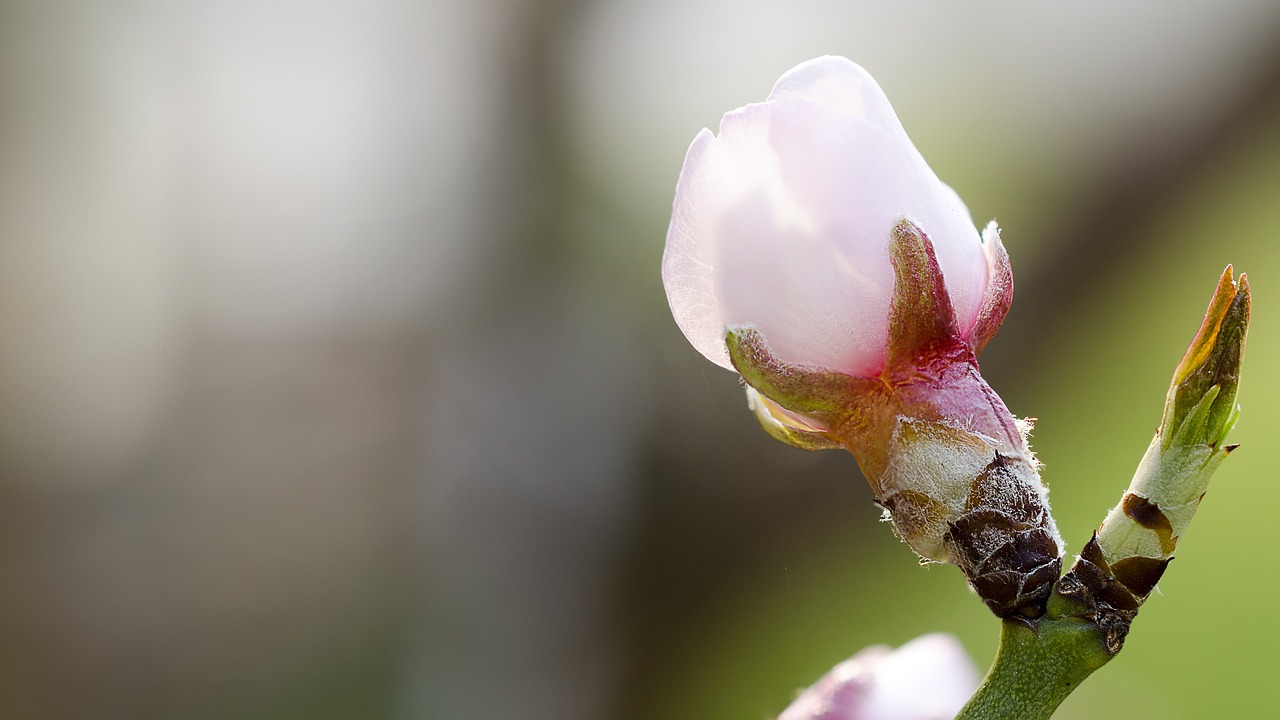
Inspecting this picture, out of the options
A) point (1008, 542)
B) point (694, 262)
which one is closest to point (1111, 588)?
point (1008, 542)

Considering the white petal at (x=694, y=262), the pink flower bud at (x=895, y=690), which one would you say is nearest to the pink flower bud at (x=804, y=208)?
the white petal at (x=694, y=262)

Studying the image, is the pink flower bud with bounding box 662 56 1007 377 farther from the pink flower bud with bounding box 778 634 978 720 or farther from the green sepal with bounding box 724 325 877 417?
the pink flower bud with bounding box 778 634 978 720

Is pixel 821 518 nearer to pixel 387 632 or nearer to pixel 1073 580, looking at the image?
pixel 387 632

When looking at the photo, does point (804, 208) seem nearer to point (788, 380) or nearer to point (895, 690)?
point (788, 380)

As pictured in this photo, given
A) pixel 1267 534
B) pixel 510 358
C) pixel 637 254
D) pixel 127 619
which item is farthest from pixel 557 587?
pixel 1267 534

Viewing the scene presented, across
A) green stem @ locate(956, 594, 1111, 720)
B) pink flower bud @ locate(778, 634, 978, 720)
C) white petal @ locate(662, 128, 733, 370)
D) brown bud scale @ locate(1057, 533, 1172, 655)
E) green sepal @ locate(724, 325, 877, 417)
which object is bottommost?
pink flower bud @ locate(778, 634, 978, 720)

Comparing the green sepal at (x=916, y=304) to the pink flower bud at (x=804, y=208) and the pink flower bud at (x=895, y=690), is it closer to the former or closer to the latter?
the pink flower bud at (x=804, y=208)

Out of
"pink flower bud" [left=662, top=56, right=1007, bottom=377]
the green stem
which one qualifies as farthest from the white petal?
the green stem
